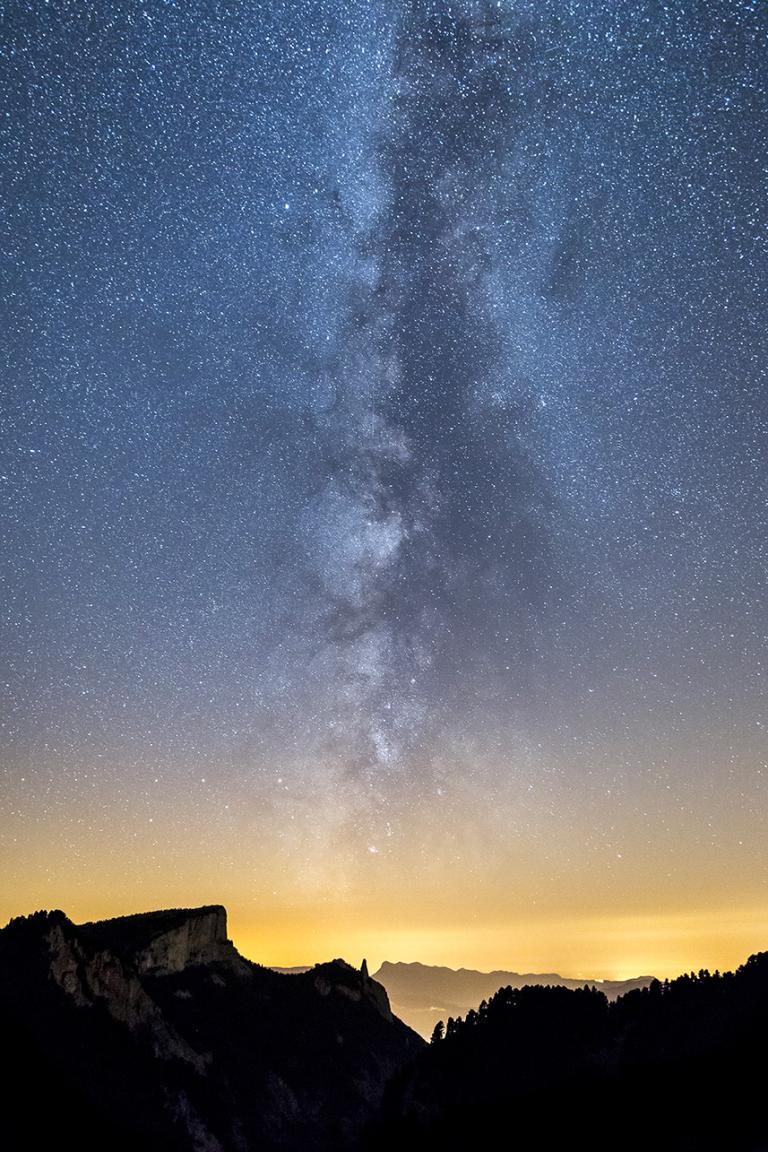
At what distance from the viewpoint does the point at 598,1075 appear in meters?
83.5

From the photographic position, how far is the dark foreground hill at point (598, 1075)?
222 ft

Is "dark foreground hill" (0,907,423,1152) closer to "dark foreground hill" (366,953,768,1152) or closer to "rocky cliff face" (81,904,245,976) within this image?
"rocky cliff face" (81,904,245,976)

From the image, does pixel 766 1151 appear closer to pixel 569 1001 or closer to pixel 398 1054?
pixel 569 1001

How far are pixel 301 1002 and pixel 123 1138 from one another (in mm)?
64170

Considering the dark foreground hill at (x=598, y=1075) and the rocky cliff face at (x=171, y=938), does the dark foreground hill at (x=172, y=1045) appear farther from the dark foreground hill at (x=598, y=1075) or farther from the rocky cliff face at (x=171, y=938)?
the dark foreground hill at (x=598, y=1075)

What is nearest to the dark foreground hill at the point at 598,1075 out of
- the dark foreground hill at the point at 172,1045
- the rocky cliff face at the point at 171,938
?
the dark foreground hill at the point at 172,1045

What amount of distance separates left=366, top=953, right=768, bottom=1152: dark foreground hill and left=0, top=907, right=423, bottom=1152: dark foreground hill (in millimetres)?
21572

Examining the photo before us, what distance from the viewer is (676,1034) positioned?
269ft

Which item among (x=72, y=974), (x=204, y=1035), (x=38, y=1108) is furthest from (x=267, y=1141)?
(x=38, y=1108)

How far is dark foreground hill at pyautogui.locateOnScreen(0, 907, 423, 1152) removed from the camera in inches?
3125

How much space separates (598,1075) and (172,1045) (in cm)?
5615

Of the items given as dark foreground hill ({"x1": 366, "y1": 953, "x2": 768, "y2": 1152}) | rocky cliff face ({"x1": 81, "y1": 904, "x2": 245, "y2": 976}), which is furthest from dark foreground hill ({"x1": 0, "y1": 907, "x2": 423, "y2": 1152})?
dark foreground hill ({"x1": 366, "y1": 953, "x2": 768, "y2": 1152})

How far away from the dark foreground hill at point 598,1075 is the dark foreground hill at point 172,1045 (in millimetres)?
21572

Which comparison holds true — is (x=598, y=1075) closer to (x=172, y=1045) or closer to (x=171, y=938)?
(x=172, y=1045)
